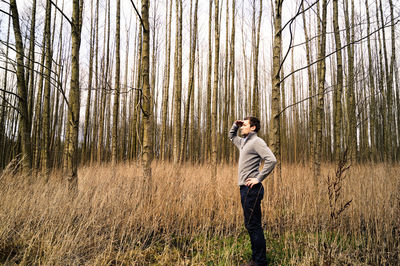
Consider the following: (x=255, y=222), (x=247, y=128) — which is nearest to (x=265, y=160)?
(x=247, y=128)

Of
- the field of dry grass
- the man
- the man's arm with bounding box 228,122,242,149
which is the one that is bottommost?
the field of dry grass

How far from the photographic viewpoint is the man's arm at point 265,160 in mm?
1938

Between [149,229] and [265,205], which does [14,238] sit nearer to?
[149,229]

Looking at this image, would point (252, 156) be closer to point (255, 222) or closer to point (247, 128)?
point (247, 128)

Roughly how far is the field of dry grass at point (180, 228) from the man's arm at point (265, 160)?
1.98 ft

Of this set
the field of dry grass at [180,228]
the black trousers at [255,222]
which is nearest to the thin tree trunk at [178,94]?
the field of dry grass at [180,228]

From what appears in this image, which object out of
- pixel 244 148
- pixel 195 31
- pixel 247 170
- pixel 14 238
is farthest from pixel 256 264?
pixel 195 31

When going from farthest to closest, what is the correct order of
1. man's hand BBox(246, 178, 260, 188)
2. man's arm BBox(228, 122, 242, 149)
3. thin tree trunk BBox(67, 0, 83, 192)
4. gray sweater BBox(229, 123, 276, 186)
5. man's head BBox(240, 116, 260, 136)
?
1. thin tree trunk BBox(67, 0, 83, 192)
2. man's arm BBox(228, 122, 242, 149)
3. man's head BBox(240, 116, 260, 136)
4. gray sweater BBox(229, 123, 276, 186)
5. man's hand BBox(246, 178, 260, 188)

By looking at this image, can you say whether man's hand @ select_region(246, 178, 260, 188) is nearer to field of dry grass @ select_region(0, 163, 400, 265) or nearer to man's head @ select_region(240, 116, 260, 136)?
man's head @ select_region(240, 116, 260, 136)

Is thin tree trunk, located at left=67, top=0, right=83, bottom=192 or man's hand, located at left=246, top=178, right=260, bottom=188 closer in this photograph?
man's hand, located at left=246, top=178, right=260, bottom=188

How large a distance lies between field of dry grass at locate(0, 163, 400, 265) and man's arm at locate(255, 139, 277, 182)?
605 mm

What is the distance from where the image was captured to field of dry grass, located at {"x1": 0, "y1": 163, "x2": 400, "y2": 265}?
211 cm

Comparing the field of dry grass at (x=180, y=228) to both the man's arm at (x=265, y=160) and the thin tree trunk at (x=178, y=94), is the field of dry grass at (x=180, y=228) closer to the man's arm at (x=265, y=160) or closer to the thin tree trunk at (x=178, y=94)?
the man's arm at (x=265, y=160)

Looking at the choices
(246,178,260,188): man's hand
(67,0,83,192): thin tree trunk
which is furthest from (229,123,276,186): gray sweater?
(67,0,83,192): thin tree trunk
